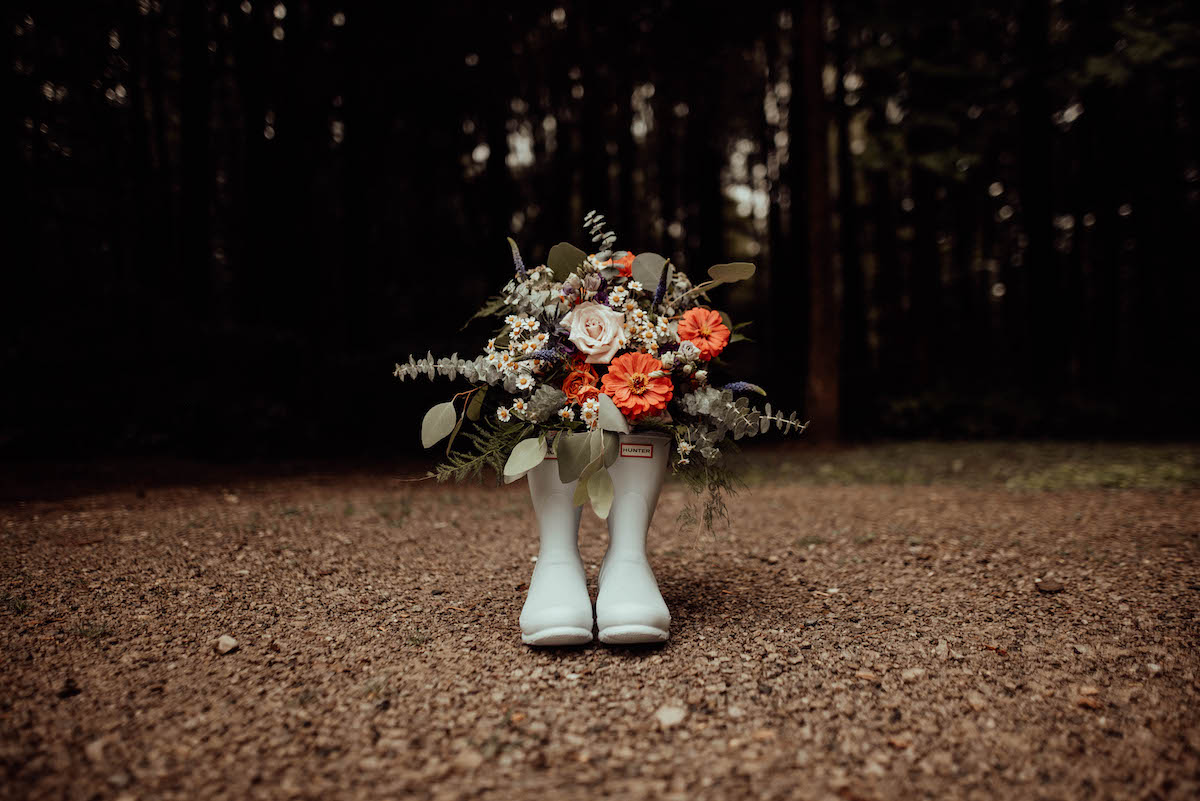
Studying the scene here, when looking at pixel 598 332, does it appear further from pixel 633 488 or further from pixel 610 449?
pixel 633 488

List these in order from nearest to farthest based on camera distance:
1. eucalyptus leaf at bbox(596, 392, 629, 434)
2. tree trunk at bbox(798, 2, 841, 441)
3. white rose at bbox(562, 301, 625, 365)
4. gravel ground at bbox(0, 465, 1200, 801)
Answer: gravel ground at bbox(0, 465, 1200, 801), eucalyptus leaf at bbox(596, 392, 629, 434), white rose at bbox(562, 301, 625, 365), tree trunk at bbox(798, 2, 841, 441)

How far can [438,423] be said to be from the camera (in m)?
2.13

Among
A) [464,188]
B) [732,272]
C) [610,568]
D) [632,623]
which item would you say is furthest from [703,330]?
[464,188]

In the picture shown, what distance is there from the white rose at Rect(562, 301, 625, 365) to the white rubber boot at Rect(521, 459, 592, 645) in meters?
0.39

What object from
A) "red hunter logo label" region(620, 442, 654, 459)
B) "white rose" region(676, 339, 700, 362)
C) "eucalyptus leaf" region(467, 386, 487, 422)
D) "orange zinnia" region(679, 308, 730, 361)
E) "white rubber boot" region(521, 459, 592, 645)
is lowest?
"white rubber boot" region(521, 459, 592, 645)

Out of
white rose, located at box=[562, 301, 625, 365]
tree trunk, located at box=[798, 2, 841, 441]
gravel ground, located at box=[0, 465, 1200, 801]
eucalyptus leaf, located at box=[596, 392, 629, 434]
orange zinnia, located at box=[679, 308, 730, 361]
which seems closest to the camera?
gravel ground, located at box=[0, 465, 1200, 801]

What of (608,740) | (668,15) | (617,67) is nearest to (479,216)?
(617,67)

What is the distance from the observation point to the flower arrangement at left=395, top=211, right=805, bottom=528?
2025 millimetres

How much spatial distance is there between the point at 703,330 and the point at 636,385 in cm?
32

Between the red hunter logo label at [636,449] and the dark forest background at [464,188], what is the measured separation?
552 centimetres

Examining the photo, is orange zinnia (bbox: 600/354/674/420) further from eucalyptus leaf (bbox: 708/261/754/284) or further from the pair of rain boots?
eucalyptus leaf (bbox: 708/261/754/284)

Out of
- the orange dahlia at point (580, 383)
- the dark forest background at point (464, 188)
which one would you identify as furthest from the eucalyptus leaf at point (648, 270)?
the dark forest background at point (464, 188)

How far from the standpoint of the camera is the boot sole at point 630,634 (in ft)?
6.55

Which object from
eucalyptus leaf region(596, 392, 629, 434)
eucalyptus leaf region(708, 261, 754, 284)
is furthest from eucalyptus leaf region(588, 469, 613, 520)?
eucalyptus leaf region(708, 261, 754, 284)
